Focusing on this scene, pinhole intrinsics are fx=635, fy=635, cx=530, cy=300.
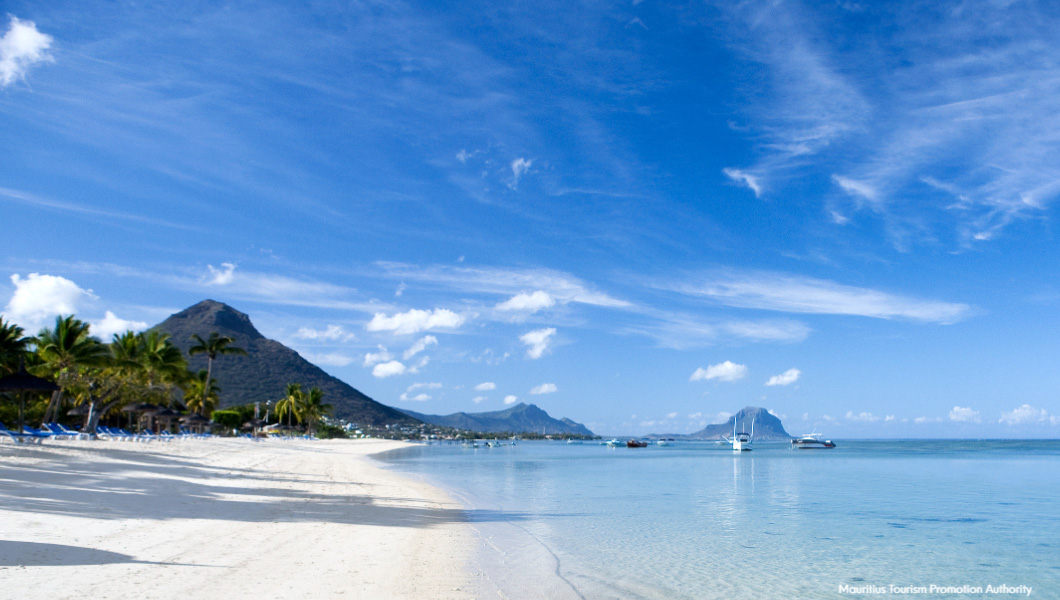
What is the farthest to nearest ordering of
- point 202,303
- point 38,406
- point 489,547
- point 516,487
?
1. point 202,303
2. point 38,406
3. point 516,487
4. point 489,547

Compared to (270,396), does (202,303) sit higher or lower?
higher

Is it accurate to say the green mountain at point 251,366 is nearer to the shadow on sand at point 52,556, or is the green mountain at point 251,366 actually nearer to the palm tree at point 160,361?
the palm tree at point 160,361

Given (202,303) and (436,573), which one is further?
(202,303)

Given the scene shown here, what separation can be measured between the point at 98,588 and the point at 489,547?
6.77 metres

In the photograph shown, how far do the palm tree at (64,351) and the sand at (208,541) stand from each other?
23.4m

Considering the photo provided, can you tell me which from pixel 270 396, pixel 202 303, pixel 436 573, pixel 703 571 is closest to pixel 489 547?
pixel 436 573

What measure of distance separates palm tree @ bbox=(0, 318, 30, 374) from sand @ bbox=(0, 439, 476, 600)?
2181 cm

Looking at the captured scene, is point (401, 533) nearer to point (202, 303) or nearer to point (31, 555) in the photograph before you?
point (31, 555)

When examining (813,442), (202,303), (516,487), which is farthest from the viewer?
(202,303)

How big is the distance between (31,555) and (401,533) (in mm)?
6094

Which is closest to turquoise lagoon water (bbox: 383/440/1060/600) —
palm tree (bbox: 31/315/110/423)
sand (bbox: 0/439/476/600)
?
sand (bbox: 0/439/476/600)

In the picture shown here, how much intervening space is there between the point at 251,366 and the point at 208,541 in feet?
511

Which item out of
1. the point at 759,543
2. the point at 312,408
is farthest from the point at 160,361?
the point at 312,408

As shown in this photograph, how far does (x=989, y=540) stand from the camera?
48.9 feet
